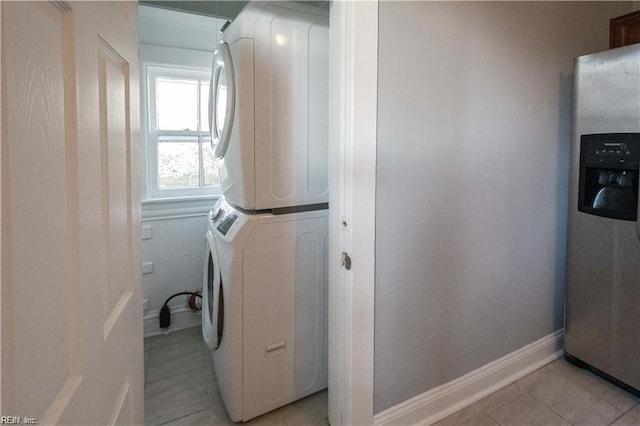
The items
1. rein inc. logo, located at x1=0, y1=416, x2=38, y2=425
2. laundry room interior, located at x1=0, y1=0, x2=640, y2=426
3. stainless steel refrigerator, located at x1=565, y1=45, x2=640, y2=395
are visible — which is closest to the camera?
rein inc. logo, located at x1=0, y1=416, x2=38, y2=425

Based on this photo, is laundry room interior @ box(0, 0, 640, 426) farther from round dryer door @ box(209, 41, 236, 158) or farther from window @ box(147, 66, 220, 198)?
window @ box(147, 66, 220, 198)

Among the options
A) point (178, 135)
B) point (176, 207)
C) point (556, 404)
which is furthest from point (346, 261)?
point (178, 135)

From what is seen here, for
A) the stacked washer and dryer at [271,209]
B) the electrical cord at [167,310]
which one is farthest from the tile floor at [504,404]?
the electrical cord at [167,310]

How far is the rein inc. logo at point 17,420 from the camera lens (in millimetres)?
344

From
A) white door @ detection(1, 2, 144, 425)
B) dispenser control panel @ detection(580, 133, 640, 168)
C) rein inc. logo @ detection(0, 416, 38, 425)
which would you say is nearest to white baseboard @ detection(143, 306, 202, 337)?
white door @ detection(1, 2, 144, 425)

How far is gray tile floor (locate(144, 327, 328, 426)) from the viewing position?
5.56 feet

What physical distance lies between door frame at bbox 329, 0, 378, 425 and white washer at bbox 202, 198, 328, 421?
26 cm

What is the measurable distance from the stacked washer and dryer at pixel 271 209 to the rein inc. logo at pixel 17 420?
46.0 inches

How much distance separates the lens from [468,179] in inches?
63.2

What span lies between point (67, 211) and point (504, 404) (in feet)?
6.44

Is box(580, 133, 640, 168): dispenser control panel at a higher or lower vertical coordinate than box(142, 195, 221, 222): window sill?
higher

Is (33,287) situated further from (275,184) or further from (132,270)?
(275,184)

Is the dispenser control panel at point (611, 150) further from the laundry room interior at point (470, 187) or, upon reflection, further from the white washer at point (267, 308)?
the white washer at point (267, 308)

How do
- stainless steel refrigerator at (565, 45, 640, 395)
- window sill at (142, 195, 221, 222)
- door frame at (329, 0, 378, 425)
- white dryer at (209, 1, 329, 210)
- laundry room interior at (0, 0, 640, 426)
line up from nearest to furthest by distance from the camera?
door frame at (329, 0, 378, 425)
laundry room interior at (0, 0, 640, 426)
white dryer at (209, 1, 329, 210)
stainless steel refrigerator at (565, 45, 640, 395)
window sill at (142, 195, 221, 222)
